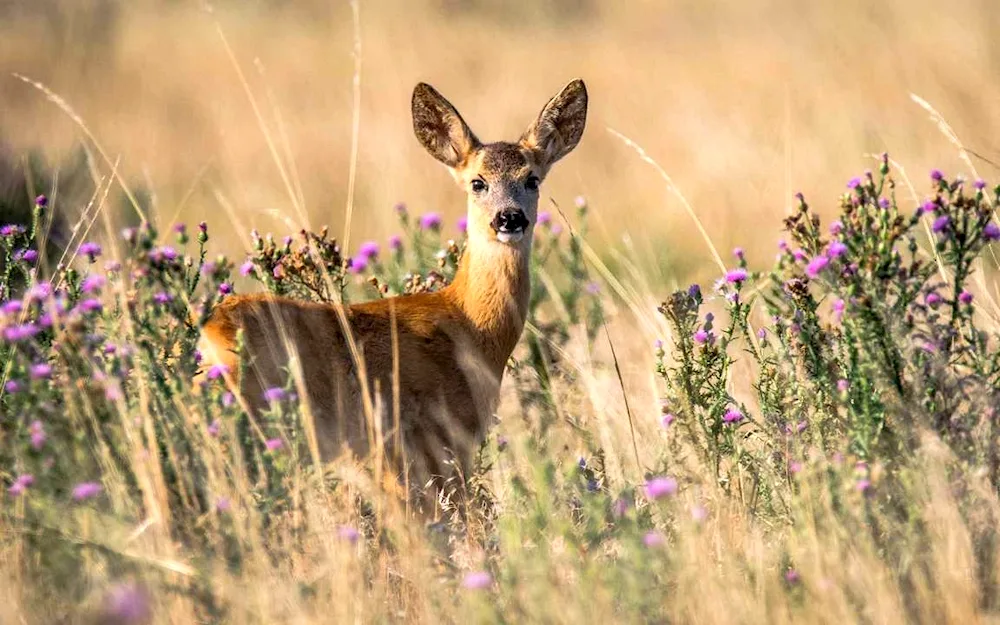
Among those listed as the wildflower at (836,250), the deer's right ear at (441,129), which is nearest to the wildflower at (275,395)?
the wildflower at (836,250)

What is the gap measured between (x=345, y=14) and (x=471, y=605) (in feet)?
65.9

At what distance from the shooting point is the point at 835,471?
4309mm

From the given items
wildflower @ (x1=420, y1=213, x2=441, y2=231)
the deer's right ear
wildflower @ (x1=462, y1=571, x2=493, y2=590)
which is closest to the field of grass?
wildflower @ (x1=462, y1=571, x2=493, y2=590)

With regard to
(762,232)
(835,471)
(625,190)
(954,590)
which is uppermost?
(625,190)

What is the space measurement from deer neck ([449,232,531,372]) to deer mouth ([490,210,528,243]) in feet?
0.38

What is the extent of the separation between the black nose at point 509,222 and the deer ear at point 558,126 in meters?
0.71

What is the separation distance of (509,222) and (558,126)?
3.18ft

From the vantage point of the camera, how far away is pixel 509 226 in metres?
6.16

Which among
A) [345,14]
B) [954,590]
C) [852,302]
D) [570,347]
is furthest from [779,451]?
[345,14]

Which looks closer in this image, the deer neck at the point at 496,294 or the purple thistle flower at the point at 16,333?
the purple thistle flower at the point at 16,333

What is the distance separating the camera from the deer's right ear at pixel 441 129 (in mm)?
6703

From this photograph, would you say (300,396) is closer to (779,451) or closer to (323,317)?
(323,317)

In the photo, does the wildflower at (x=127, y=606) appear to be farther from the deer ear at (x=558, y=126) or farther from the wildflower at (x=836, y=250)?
the deer ear at (x=558, y=126)

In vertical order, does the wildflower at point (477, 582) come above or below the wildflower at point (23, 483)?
below
